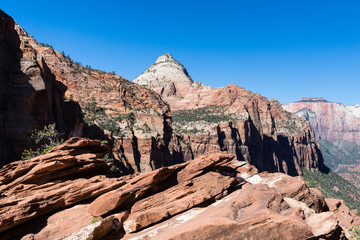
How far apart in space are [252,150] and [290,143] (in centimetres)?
4329

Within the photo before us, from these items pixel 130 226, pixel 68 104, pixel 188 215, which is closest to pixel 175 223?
pixel 188 215

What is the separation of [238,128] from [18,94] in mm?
95569

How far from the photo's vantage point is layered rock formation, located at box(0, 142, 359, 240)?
11.6 m

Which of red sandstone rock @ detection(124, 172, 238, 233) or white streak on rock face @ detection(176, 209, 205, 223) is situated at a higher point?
red sandstone rock @ detection(124, 172, 238, 233)

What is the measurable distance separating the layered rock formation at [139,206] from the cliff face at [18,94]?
14.5 m

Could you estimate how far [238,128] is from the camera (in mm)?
111000

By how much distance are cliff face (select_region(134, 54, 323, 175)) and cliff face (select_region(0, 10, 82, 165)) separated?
45383 millimetres

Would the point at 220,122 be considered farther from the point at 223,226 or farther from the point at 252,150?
the point at 223,226

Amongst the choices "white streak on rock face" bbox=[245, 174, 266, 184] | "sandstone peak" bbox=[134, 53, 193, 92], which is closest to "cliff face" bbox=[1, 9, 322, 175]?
"sandstone peak" bbox=[134, 53, 193, 92]

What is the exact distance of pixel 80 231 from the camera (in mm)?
11570

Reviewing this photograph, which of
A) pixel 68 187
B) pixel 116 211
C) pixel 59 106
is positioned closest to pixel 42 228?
pixel 68 187

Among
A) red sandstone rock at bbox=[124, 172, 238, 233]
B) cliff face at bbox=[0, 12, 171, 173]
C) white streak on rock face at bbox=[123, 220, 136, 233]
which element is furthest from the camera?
cliff face at bbox=[0, 12, 171, 173]

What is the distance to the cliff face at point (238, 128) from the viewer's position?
9843cm

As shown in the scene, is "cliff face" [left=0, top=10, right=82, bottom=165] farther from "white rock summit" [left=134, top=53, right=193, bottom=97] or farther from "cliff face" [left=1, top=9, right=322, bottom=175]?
"white rock summit" [left=134, top=53, right=193, bottom=97]
